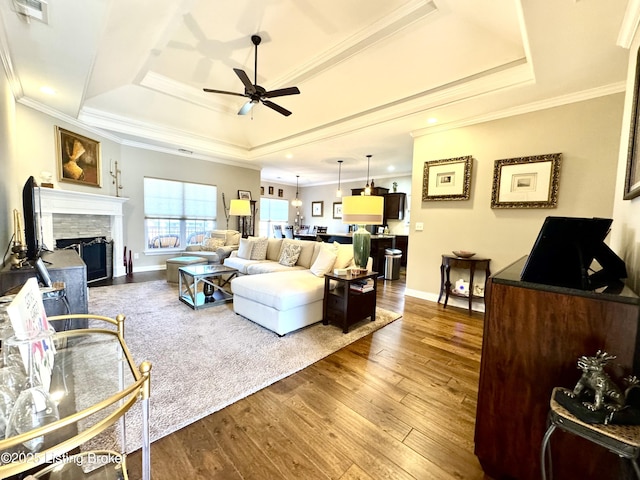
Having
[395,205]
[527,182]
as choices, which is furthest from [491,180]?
[395,205]

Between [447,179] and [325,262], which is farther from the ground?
[447,179]

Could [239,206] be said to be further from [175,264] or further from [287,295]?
[287,295]

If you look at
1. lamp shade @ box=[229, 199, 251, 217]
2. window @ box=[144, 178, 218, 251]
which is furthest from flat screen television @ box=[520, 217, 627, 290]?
window @ box=[144, 178, 218, 251]

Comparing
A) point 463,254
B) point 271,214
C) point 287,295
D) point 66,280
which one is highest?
point 271,214

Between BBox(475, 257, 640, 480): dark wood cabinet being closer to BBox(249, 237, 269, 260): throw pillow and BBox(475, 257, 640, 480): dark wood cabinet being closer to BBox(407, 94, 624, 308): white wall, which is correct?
BBox(407, 94, 624, 308): white wall

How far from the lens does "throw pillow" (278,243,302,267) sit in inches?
167

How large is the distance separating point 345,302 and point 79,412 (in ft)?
7.54

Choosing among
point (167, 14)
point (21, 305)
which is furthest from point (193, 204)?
point (21, 305)

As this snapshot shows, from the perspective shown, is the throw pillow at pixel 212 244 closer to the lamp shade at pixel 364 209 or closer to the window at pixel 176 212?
the window at pixel 176 212

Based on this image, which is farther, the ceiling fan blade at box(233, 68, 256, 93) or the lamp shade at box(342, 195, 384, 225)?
the lamp shade at box(342, 195, 384, 225)

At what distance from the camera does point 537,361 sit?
3.66 ft

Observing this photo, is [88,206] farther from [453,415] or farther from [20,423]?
[453,415]

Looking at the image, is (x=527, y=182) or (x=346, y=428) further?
(x=527, y=182)

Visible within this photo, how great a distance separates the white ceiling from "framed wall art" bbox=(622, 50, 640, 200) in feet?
1.84
